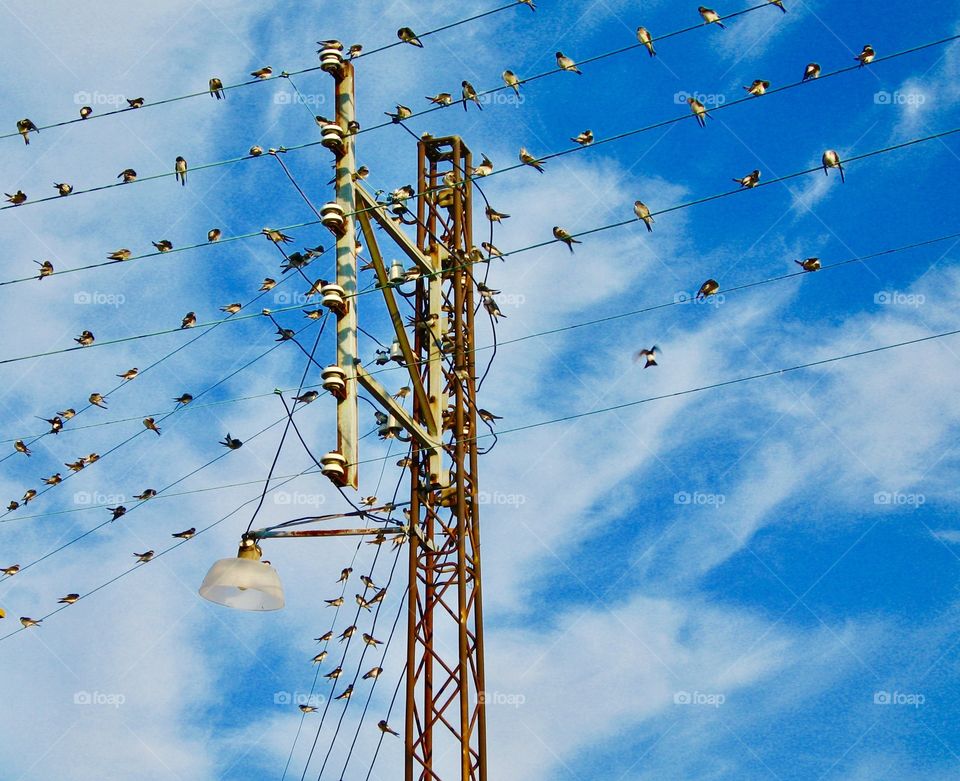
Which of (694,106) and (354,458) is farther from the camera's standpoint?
(694,106)

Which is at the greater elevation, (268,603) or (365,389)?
(365,389)

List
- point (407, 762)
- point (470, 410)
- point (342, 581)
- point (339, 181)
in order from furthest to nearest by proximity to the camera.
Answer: point (342, 581)
point (470, 410)
point (407, 762)
point (339, 181)

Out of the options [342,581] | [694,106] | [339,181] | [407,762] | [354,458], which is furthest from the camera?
[342,581]

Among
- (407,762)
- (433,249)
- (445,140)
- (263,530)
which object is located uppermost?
(445,140)

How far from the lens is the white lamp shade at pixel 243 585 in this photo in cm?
1162

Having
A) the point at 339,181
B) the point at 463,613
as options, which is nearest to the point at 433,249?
the point at 339,181

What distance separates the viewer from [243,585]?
11594 mm

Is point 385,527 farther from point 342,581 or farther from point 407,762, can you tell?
point 342,581

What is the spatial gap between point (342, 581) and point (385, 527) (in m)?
7.51

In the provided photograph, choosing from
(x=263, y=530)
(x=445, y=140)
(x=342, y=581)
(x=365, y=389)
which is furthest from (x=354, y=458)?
(x=342, y=581)

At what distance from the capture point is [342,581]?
19.4m

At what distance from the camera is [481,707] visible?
42.3 ft

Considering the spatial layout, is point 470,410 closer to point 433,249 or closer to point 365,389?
point 433,249

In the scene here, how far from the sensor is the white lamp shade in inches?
457
